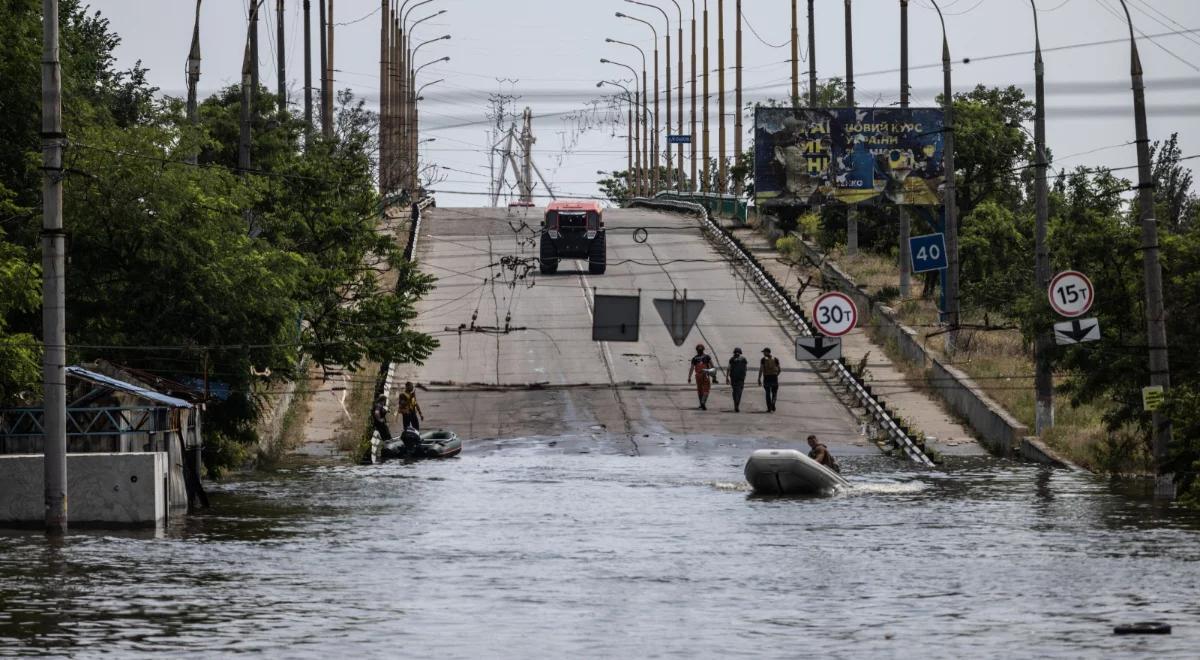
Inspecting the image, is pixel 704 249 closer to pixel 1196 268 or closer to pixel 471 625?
pixel 1196 268

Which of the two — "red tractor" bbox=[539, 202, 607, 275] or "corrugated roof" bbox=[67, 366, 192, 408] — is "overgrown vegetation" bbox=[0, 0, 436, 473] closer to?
"corrugated roof" bbox=[67, 366, 192, 408]

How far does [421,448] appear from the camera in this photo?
47.6 metres

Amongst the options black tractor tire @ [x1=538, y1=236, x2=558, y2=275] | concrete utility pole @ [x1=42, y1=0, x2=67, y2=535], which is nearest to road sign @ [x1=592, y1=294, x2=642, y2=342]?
black tractor tire @ [x1=538, y1=236, x2=558, y2=275]

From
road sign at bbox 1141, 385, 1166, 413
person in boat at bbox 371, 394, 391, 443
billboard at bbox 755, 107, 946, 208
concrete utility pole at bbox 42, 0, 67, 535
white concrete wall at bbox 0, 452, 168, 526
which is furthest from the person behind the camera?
billboard at bbox 755, 107, 946, 208

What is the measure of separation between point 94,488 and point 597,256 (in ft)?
141

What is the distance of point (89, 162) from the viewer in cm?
3875

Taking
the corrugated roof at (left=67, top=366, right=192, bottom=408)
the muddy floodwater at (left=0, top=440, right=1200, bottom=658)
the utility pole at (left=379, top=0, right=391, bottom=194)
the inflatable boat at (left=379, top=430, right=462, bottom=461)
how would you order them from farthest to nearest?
the utility pole at (left=379, top=0, right=391, bottom=194)
the inflatable boat at (left=379, top=430, right=462, bottom=461)
the corrugated roof at (left=67, top=366, right=192, bottom=408)
the muddy floodwater at (left=0, top=440, right=1200, bottom=658)

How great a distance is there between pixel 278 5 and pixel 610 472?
3230 cm

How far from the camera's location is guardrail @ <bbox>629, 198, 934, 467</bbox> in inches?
1923

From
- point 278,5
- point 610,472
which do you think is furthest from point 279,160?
point 610,472

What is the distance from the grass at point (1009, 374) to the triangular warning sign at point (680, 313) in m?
7.04

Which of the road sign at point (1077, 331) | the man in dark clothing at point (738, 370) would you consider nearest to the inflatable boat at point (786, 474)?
the road sign at point (1077, 331)

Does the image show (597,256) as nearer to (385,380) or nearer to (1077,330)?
(385,380)

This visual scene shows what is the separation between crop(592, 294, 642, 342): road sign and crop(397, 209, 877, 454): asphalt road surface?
0.93 metres
